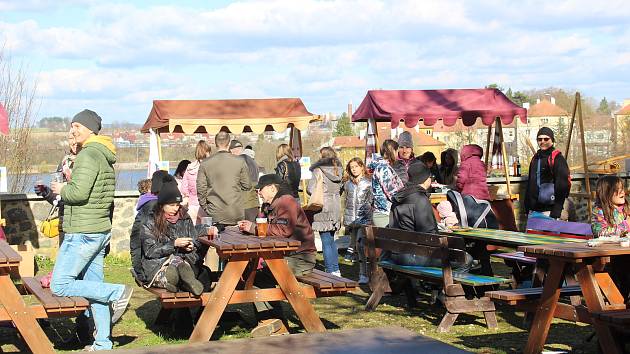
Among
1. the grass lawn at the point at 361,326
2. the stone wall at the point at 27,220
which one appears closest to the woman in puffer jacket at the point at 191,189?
the stone wall at the point at 27,220

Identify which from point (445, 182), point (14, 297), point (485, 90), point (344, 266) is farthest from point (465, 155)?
point (14, 297)

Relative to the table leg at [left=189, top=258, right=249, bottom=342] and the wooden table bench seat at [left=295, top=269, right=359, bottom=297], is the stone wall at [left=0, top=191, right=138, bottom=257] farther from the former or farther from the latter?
the wooden table bench seat at [left=295, top=269, right=359, bottom=297]

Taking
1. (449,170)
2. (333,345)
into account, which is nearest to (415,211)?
(449,170)

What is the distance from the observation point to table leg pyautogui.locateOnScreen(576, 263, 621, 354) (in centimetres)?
624

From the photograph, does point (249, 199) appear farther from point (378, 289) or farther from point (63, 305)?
point (63, 305)

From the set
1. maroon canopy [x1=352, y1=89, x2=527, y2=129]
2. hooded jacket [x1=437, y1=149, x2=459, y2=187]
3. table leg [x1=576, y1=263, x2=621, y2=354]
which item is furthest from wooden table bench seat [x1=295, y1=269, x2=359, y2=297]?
maroon canopy [x1=352, y1=89, x2=527, y2=129]

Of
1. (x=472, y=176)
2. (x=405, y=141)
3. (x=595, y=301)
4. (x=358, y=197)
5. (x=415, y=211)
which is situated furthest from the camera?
(x=405, y=141)

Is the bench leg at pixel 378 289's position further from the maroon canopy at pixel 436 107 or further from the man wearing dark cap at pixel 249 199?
the maroon canopy at pixel 436 107

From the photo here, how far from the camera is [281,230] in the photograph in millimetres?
8117

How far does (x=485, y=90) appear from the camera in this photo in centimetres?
1529

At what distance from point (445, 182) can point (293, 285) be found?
248 inches

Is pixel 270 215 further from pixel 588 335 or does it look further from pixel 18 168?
pixel 18 168

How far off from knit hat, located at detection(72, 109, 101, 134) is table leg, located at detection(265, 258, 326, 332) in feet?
5.48

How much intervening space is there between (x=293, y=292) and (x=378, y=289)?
6.72ft
